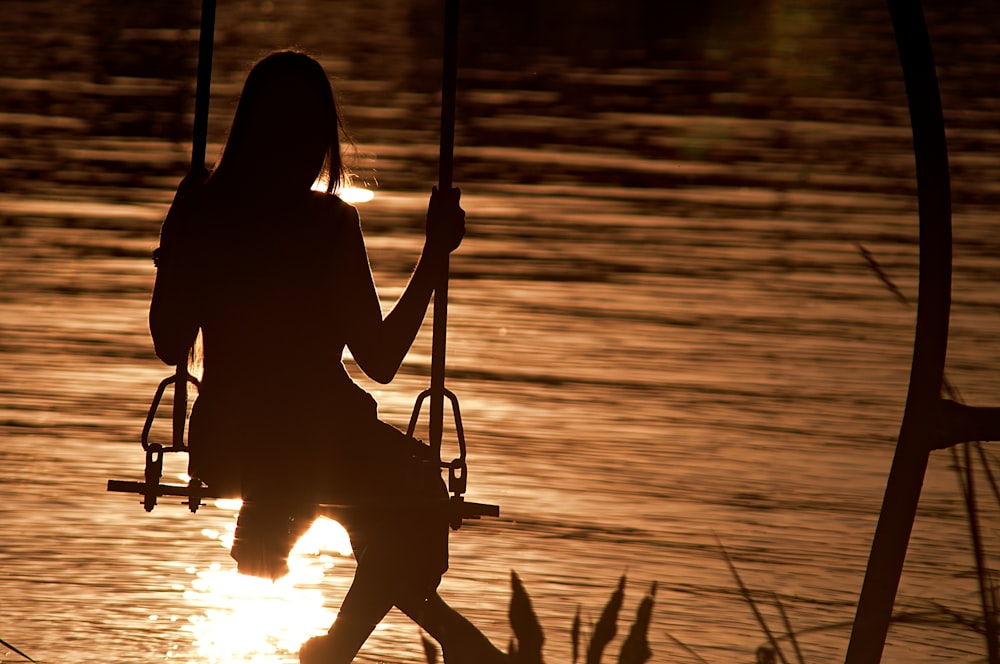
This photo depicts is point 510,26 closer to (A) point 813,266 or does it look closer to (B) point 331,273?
(A) point 813,266

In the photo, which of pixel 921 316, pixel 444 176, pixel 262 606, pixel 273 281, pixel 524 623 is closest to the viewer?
pixel 524 623

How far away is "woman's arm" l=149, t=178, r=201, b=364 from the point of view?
3928mm

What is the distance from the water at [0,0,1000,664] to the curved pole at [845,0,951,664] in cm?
24

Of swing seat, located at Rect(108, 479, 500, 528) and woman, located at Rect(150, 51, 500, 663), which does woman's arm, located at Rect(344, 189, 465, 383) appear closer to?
woman, located at Rect(150, 51, 500, 663)

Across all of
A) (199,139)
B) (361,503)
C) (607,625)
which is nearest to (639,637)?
(607,625)

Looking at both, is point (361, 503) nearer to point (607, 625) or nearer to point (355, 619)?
point (355, 619)

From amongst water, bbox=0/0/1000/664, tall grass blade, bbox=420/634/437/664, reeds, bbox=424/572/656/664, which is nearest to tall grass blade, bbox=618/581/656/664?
reeds, bbox=424/572/656/664

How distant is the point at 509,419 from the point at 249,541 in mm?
4644

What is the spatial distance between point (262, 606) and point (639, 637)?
3.27 m

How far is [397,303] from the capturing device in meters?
3.92

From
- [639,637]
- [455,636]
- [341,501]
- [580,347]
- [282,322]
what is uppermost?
[282,322]

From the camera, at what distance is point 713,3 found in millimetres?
40000

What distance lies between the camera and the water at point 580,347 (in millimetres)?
5883

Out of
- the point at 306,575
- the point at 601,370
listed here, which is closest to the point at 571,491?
the point at 306,575
